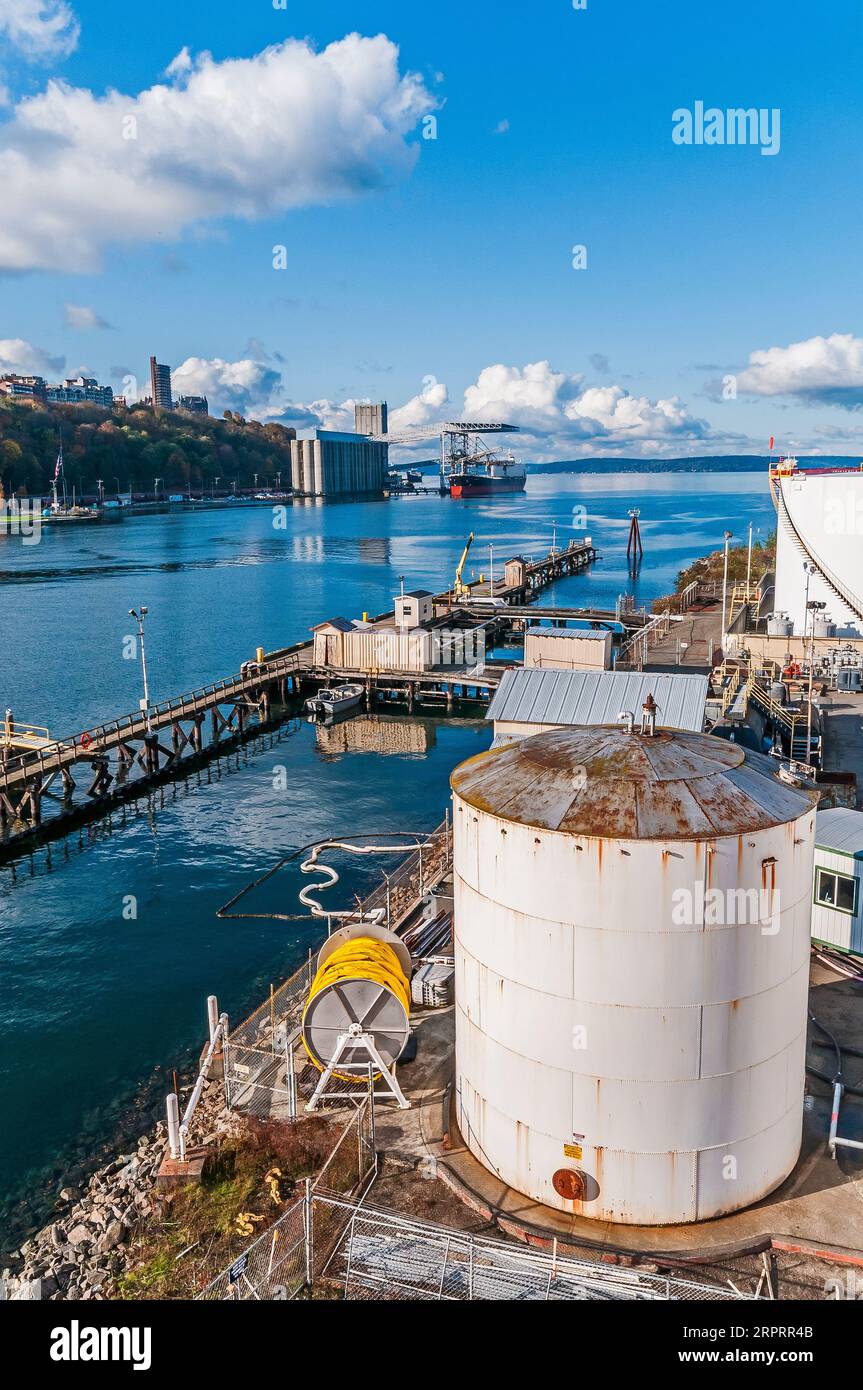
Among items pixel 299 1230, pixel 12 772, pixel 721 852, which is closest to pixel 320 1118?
pixel 299 1230

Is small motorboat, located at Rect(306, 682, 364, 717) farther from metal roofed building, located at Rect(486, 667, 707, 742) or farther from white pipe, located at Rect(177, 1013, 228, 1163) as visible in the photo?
white pipe, located at Rect(177, 1013, 228, 1163)

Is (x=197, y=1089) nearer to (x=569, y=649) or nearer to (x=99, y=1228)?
(x=99, y=1228)

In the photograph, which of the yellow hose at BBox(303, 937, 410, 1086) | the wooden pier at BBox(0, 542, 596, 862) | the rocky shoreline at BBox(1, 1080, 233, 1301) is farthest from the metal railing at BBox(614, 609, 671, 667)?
the rocky shoreline at BBox(1, 1080, 233, 1301)

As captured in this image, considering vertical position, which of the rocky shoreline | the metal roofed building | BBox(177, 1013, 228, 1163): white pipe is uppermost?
the metal roofed building

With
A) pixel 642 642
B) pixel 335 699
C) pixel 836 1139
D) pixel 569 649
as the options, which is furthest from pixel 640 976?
pixel 642 642

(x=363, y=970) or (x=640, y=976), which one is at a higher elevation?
(x=640, y=976)

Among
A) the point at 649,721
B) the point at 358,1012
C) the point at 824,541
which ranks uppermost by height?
the point at 824,541
